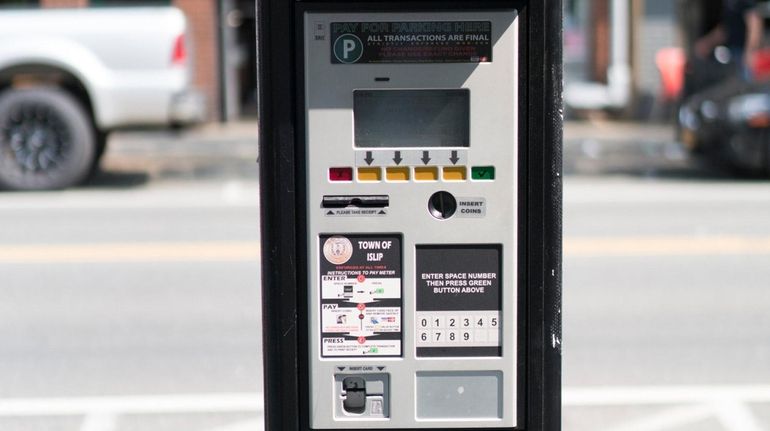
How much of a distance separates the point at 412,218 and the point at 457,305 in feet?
0.78

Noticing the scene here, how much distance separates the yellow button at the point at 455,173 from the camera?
112 inches

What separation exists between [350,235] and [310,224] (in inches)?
3.8

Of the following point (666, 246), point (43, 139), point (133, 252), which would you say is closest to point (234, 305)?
point (133, 252)

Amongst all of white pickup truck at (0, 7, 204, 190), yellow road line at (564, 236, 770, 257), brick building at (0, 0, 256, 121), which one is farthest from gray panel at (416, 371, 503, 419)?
brick building at (0, 0, 256, 121)

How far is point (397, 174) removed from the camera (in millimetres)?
2863

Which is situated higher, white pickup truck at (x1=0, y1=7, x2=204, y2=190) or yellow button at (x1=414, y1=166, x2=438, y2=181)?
white pickup truck at (x1=0, y1=7, x2=204, y2=190)

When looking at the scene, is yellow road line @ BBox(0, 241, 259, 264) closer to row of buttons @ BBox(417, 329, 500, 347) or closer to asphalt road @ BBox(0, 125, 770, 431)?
asphalt road @ BBox(0, 125, 770, 431)

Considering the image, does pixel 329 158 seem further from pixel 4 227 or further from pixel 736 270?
pixel 4 227

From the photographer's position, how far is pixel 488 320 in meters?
2.94

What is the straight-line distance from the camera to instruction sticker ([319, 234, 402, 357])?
2.90 metres

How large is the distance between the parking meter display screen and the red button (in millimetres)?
65

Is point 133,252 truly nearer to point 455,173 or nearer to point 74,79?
point 74,79

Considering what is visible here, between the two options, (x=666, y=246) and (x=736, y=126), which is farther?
(x=736, y=126)

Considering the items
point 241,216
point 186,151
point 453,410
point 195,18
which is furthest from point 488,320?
point 195,18
